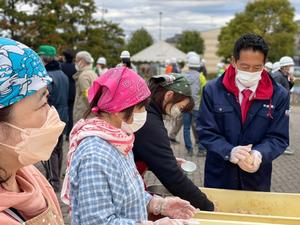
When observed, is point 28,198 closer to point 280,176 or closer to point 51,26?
point 280,176

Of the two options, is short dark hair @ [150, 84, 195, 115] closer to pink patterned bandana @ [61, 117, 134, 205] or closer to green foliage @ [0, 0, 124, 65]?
pink patterned bandana @ [61, 117, 134, 205]

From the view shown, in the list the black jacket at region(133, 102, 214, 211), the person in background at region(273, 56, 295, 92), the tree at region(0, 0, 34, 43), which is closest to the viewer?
the black jacket at region(133, 102, 214, 211)

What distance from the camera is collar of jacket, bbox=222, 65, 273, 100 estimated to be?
9.27ft

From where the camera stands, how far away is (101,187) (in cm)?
175

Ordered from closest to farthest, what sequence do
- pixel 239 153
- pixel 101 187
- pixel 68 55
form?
pixel 101 187
pixel 239 153
pixel 68 55

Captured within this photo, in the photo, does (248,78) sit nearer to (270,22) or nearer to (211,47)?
(270,22)

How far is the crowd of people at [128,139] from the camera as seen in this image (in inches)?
54.8

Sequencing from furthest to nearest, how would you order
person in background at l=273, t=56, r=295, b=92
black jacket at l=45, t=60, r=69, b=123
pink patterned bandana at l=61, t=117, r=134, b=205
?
person in background at l=273, t=56, r=295, b=92
black jacket at l=45, t=60, r=69, b=123
pink patterned bandana at l=61, t=117, r=134, b=205

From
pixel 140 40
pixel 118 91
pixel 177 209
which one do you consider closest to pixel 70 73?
pixel 177 209

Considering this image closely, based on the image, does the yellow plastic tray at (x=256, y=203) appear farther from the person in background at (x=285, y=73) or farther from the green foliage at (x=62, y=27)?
the green foliage at (x=62, y=27)

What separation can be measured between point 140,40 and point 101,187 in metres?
71.5

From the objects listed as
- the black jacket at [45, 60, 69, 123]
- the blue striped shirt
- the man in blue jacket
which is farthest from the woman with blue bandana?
the black jacket at [45, 60, 69, 123]

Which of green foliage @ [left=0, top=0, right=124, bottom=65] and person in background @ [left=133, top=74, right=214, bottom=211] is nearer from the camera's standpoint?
person in background @ [left=133, top=74, right=214, bottom=211]

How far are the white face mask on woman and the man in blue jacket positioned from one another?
57.0 inches
